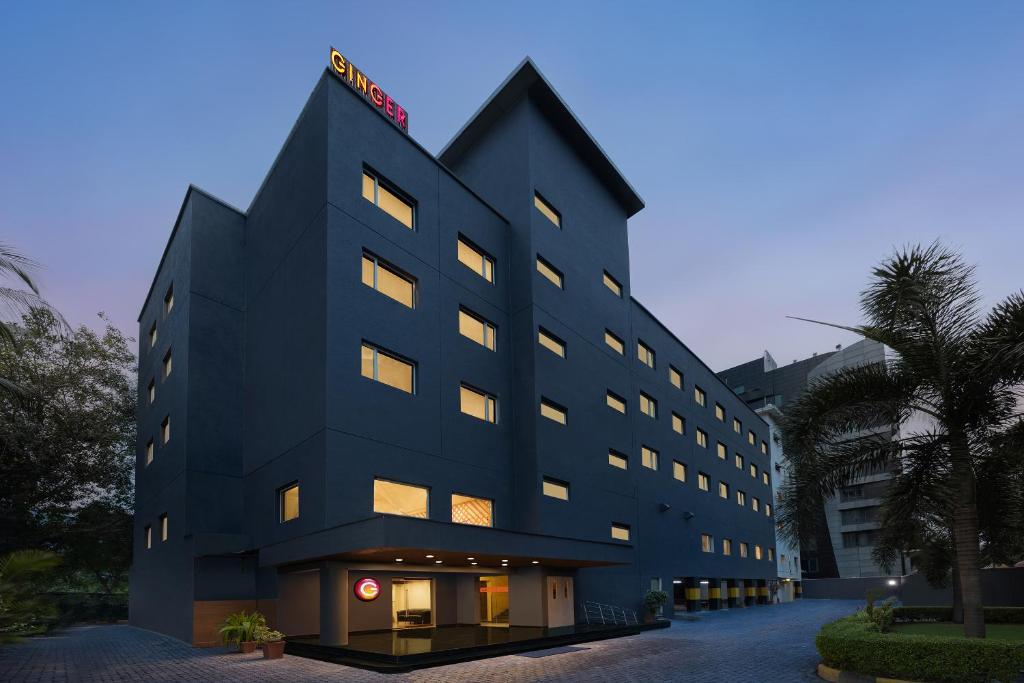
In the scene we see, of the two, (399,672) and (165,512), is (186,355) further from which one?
(399,672)

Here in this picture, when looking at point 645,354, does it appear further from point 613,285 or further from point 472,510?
point 472,510

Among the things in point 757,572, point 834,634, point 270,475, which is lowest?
point 757,572

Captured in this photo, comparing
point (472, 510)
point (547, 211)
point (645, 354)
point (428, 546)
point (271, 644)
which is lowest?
point (271, 644)

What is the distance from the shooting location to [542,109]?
31.3 m

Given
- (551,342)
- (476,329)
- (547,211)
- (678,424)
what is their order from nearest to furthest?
(476,329) → (551,342) → (547,211) → (678,424)

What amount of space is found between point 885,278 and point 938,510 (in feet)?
19.0

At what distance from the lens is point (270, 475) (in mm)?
23375

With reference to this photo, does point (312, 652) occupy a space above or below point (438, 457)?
below

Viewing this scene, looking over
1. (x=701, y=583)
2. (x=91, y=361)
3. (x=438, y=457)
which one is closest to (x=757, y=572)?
(x=701, y=583)

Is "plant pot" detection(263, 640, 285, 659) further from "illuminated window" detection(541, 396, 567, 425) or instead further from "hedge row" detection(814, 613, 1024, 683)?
"hedge row" detection(814, 613, 1024, 683)

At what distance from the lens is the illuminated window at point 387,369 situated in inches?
860

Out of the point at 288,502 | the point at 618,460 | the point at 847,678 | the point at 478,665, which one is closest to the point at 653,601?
the point at 618,460

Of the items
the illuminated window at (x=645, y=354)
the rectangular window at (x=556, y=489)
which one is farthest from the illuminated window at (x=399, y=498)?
the illuminated window at (x=645, y=354)

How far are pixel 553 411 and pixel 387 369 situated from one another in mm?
8489
